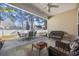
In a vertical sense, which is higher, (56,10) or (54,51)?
(56,10)

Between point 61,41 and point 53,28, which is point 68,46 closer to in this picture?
point 61,41

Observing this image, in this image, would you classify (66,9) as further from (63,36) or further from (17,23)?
(17,23)

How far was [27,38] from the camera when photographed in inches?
84.4

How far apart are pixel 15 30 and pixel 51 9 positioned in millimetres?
680

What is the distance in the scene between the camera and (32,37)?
2.13 meters

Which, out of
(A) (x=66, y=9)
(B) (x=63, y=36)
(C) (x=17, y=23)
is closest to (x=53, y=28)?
(B) (x=63, y=36)

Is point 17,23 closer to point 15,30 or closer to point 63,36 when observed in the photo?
point 15,30

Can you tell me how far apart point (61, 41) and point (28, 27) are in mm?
585

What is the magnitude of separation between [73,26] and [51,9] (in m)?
0.45

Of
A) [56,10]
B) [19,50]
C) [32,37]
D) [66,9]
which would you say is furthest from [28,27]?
[66,9]

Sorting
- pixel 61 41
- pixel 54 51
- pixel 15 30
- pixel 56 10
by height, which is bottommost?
pixel 54 51

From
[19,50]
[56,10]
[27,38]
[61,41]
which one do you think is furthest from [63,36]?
[19,50]

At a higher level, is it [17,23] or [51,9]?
[51,9]

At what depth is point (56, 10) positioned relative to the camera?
83.5 inches
